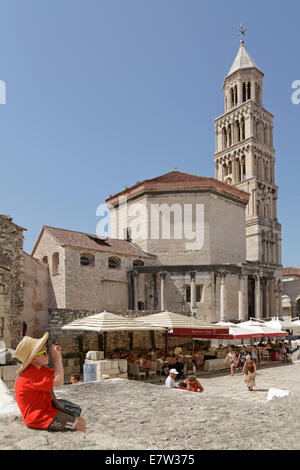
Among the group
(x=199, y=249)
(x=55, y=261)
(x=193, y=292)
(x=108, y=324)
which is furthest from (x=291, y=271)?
(x=108, y=324)

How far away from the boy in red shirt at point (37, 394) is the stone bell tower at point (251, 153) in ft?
150

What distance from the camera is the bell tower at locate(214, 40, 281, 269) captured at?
163 ft

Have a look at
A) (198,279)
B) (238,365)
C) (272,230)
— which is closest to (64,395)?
(238,365)

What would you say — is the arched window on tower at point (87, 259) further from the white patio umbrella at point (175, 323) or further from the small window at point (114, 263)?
the white patio umbrella at point (175, 323)

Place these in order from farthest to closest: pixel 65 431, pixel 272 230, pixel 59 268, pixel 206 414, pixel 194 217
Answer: pixel 272 230, pixel 194 217, pixel 59 268, pixel 206 414, pixel 65 431

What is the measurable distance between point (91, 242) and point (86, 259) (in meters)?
1.91

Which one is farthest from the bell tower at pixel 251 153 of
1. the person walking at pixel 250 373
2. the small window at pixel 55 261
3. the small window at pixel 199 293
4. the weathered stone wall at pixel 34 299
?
the person walking at pixel 250 373

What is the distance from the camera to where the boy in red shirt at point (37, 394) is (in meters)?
4.62

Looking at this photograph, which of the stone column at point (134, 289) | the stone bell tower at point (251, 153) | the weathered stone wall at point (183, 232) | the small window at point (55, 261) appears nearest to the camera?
the small window at point (55, 261)

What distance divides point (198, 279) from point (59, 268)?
38.7ft

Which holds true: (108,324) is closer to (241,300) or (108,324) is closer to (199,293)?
(199,293)

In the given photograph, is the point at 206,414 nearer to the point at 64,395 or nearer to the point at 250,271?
the point at 64,395
